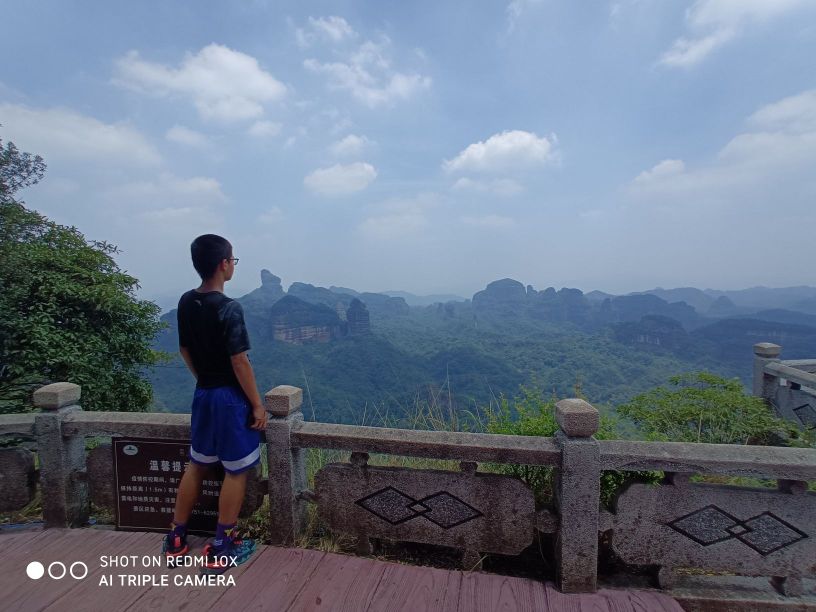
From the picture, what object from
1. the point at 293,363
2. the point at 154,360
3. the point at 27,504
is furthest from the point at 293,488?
the point at 293,363

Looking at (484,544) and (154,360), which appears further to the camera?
(154,360)

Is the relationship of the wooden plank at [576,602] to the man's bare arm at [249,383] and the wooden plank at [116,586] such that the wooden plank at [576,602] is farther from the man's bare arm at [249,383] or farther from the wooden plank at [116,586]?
the wooden plank at [116,586]

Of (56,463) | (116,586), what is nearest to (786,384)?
(116,586)

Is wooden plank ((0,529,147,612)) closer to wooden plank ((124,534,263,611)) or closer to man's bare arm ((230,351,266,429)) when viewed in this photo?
wooden plank ((124,534,263,611))

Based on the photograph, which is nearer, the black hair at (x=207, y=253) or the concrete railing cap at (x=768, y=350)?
the black hair at (x=207, y=253)

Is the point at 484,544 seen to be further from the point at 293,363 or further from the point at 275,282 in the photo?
the point at 275,282

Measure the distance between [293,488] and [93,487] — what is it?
1.52m

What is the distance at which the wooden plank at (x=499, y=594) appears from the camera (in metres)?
2.13

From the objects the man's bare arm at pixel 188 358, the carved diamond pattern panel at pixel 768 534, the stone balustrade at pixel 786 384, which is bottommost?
the stone balustrade at pixel 786 384

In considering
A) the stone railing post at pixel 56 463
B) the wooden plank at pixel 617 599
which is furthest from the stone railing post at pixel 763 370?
the stone railing post at pixel 56 463

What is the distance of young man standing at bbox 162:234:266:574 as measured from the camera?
7.38 ft

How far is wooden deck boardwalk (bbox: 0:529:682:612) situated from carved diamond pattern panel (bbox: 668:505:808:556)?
41 centimetres

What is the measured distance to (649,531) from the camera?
2.29 m

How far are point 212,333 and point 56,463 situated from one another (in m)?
1.71
